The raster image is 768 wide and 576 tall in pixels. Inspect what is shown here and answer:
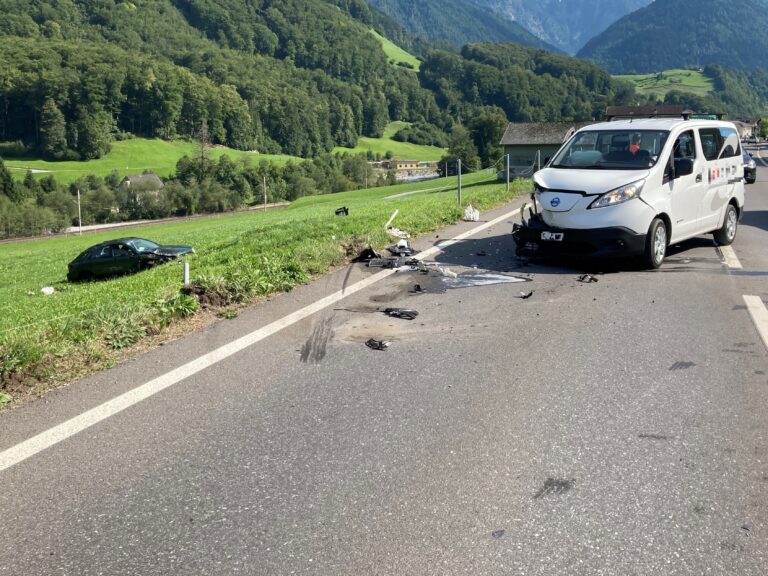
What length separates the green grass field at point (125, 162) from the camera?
128350 millimetres

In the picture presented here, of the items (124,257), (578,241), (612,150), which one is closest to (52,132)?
(124,257)

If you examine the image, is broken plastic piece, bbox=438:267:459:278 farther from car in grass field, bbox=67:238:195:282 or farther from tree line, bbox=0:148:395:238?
tree line, bbox=0:148:395:238

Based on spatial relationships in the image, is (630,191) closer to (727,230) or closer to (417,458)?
(727,230)

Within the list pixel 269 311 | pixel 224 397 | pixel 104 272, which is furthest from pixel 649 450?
pixel 104 272

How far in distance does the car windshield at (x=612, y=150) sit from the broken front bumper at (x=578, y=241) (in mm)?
1133

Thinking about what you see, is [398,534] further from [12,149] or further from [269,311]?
[12,149]

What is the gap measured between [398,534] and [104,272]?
1924 centimetres

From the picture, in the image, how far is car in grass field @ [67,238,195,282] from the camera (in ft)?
66.8

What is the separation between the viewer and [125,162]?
140375mm

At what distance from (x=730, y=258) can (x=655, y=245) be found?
5.67 ft

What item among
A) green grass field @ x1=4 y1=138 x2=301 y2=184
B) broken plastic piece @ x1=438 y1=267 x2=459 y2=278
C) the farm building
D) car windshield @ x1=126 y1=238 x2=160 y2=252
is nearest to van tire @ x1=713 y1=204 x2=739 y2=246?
broken plastic piece @ x1=438 y1=267 x2=459 y2=278

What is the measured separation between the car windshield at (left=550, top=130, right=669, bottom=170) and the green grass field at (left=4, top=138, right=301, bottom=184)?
404 ft

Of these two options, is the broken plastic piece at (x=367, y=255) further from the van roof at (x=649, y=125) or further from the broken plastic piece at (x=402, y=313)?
the van roof at (x=649, y=125)

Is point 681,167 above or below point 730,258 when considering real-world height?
above
